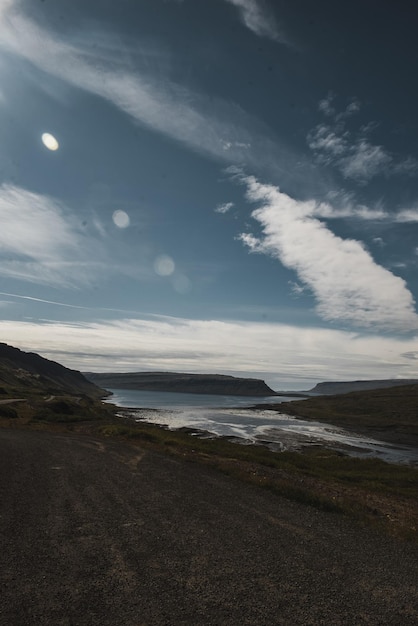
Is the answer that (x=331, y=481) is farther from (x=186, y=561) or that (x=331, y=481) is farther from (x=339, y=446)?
(x=339, y=446)

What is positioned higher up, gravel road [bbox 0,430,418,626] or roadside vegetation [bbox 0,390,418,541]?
gravel road [bbox 0,430,418,626]

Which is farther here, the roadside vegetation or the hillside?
the hillside

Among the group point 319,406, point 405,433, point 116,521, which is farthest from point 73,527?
point 319,406

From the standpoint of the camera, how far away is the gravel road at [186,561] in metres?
8.32

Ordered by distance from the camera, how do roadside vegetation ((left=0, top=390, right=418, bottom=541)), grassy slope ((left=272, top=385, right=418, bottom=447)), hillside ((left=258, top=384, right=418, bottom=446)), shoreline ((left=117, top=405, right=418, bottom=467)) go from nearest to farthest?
roadside vegetation ((left=0, top=390, right=418, bottom=541)) → shoreline ((left=117, top=405, right=418, bottom=467)) → hillside ((left=258, top=384, right=418, bottom=446)) → grassy slope ((left=272, top=385, right=418, bottom=447))

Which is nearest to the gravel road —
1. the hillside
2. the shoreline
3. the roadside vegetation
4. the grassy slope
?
the roadside vegetation

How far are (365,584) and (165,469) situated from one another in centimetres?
1729

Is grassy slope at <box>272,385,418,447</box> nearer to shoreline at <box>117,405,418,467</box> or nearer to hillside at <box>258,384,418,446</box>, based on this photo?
hillside at <box>258,384,418,446</box>

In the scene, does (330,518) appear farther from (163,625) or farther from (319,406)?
(319,406)

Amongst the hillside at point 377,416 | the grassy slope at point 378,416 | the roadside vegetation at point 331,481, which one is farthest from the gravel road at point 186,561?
the hillside at point 377,416

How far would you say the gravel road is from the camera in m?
8.32

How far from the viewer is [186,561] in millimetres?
10883

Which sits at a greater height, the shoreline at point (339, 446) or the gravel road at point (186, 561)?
the gravel road at point (186, 561)

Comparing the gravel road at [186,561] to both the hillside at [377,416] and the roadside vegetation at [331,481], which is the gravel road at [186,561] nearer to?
the roadside vegetation at [331,481]
